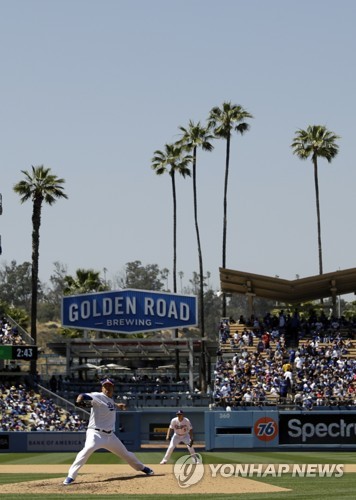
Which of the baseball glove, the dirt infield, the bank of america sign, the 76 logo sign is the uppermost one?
the bank of america sign

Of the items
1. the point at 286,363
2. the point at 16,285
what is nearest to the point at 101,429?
the point at 286,363

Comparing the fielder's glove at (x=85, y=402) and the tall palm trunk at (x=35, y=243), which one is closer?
the fielder's glove at (x=85, y=402)

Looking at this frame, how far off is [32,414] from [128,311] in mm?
11342

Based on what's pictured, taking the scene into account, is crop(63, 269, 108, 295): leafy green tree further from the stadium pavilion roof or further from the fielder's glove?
the fielder's glove

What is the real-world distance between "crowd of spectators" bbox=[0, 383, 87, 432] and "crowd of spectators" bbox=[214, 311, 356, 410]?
7.11m

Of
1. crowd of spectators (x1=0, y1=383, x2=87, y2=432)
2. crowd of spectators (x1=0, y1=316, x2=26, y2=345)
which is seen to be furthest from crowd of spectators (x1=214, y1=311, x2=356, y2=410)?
crowd of spectators (x1=0, y1=316, x2=26, y2=345)

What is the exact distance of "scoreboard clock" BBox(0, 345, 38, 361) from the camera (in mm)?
53291

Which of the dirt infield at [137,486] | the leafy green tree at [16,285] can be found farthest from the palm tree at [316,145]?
the leafy green tree at [16,285]

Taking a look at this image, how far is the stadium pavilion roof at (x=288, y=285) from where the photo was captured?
51.1 meters

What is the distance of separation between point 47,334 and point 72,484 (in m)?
141

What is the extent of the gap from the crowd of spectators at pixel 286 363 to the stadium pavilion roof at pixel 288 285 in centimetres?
140

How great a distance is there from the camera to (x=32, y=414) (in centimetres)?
4744

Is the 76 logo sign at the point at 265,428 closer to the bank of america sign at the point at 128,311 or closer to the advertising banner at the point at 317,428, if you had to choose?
the advertising banner at the point at 317,428

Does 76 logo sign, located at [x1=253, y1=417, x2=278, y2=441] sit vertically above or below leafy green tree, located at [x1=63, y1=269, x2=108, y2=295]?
below
